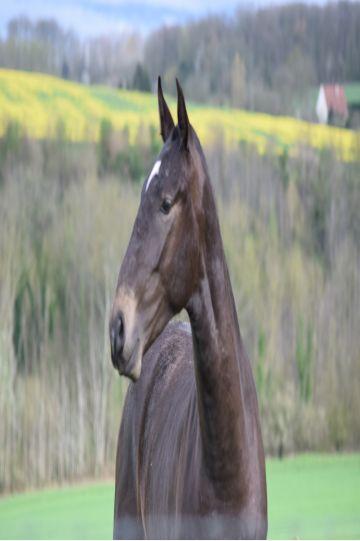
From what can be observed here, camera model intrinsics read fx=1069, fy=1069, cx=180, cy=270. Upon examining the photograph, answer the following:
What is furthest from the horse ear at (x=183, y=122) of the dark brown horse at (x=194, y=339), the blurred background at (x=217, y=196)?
the blurred background at (x=217, y=196)

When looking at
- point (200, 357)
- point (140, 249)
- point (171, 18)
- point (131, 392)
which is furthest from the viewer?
point (171, 18)

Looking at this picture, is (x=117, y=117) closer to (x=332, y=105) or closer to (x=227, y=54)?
(x=227, y=54)

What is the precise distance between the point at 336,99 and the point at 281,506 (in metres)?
1.88

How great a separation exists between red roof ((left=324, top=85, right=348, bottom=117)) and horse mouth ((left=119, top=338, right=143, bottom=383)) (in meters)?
3.03

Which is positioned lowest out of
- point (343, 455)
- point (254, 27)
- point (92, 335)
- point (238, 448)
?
point (343, 455)

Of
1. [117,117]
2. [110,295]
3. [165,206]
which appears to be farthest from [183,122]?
[117,117]

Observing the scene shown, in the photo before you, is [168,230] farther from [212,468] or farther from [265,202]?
[265,202]

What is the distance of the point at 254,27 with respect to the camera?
4.65m

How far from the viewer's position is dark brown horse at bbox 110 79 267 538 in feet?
6.63

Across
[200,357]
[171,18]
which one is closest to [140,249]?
[200,357]

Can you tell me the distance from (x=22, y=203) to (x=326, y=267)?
1.35 metres

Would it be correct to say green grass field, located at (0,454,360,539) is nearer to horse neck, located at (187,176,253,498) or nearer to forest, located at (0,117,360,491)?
forest, located at (0,117,360,491)

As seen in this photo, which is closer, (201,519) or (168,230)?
(168,230)

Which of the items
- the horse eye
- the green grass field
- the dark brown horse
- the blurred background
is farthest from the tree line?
the horse eye
